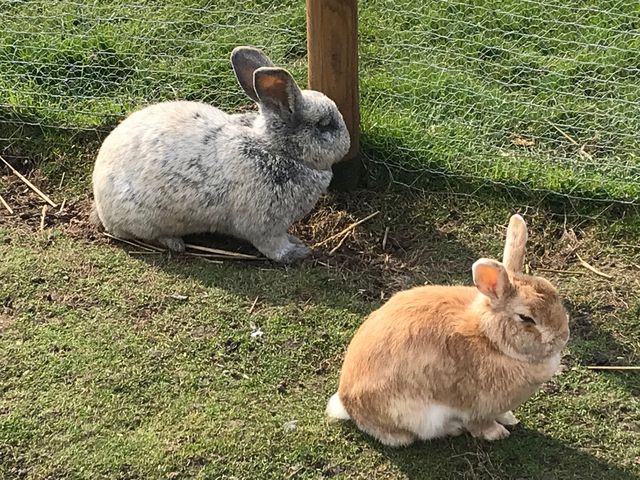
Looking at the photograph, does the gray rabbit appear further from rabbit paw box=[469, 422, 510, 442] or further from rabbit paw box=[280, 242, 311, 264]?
rabbit paw box=[469, 422, 510, 442]

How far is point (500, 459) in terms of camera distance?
118 inches

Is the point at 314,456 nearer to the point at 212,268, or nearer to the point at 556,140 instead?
the point at 212,268

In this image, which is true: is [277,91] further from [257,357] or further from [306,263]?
[257,357]

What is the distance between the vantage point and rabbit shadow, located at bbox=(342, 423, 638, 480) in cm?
296

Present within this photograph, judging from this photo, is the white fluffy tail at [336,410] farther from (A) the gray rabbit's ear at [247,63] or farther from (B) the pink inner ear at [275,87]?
(A) the gray rabbit's ear at [247,63]

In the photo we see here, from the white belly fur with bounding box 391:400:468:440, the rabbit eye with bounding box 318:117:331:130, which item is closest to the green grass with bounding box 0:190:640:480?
the white belly fur with bounding box 391:400:468:440

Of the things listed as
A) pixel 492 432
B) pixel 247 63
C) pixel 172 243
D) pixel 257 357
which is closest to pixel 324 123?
pixel 247 63

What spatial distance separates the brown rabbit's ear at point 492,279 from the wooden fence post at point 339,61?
1.59 meters

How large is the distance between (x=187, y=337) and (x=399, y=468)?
3.40ft

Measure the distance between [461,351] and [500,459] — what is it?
0.47 m

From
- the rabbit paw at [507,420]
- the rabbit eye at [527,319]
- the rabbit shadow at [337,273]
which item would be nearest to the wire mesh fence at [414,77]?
the rabbit shadow at [337,273]

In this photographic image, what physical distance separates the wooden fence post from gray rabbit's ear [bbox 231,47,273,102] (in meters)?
0.25

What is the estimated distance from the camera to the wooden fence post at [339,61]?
12.4 feet

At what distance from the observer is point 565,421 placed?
10.3 ft
